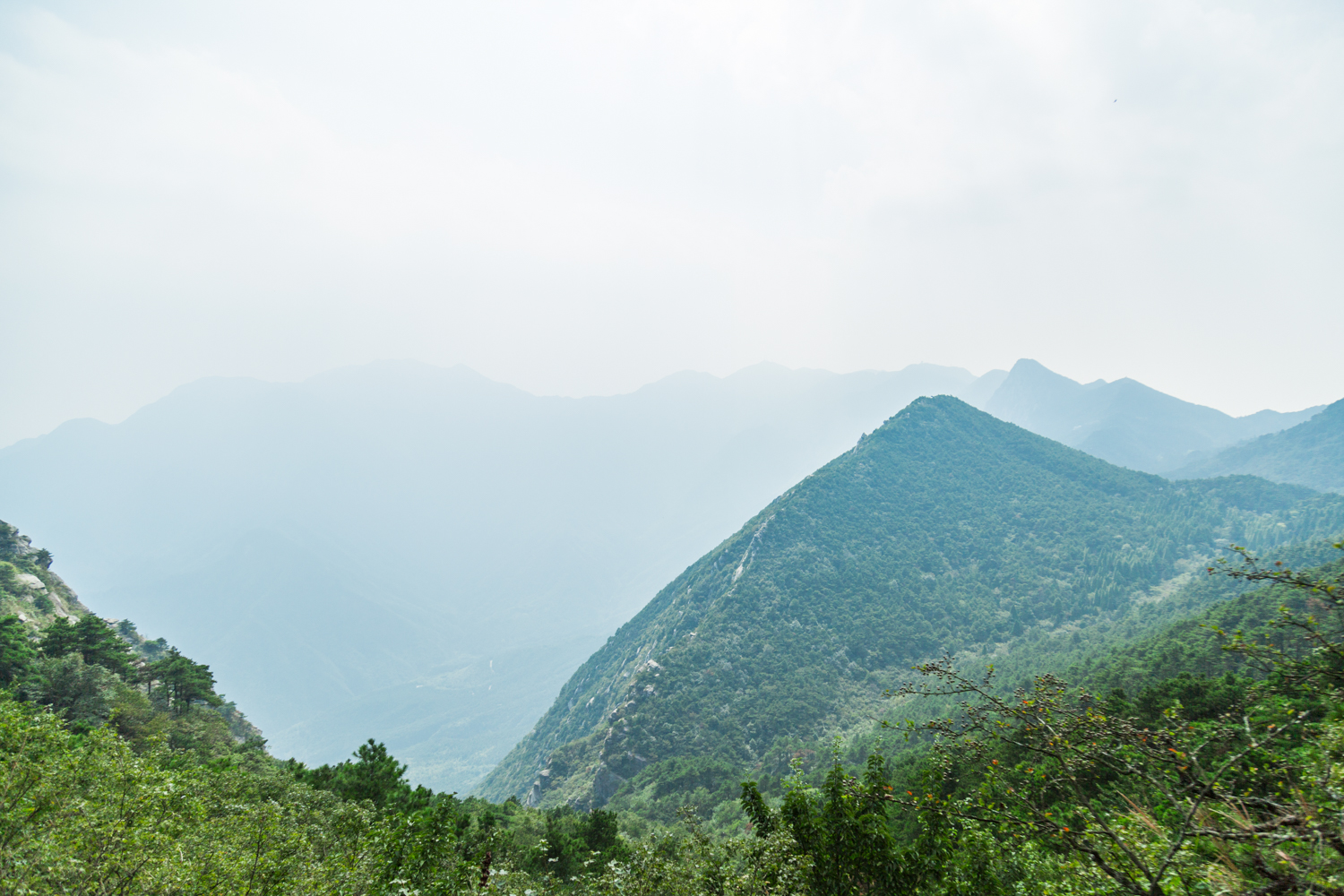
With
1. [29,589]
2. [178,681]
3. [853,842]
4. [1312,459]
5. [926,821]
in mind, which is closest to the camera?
[853,842]

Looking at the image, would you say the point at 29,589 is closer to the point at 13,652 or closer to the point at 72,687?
the point at 13,652

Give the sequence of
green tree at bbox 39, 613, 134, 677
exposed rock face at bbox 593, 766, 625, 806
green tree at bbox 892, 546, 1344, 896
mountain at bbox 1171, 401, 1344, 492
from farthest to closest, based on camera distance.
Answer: mountain at bbox 1171, 401, 1344, 492 < exposed rock face at bbox 593, 766, 625, 806 < green tree at bbox 39, 613, 134, 677 < green tree at bbox 892, 546, 1344, 896

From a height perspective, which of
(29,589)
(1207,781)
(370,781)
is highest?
(29,589)

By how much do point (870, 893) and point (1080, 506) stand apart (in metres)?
140

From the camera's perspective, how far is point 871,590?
347 ft

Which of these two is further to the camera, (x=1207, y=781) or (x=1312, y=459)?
(x=1312, y=459)

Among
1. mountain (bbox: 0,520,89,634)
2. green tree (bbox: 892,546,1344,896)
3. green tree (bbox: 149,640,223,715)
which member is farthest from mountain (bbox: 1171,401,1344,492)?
mountain (bbox: 0,520,89,634)

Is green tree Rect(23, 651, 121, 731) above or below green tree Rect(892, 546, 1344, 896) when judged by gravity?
above

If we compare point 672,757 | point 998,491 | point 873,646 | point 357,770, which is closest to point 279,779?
point 357,770

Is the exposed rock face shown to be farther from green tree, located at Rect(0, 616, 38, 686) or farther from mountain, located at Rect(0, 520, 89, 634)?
mountain, located at Rect(0, 520, 89, 634)

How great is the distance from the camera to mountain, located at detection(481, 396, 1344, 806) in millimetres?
83500

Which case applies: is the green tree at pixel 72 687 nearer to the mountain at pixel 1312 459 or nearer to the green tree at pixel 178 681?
the green tree at pixel 178 681

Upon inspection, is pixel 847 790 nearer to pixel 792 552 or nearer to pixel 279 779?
pixel 279 779

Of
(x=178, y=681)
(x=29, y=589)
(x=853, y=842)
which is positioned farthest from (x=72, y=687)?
(x=853, y=842)
